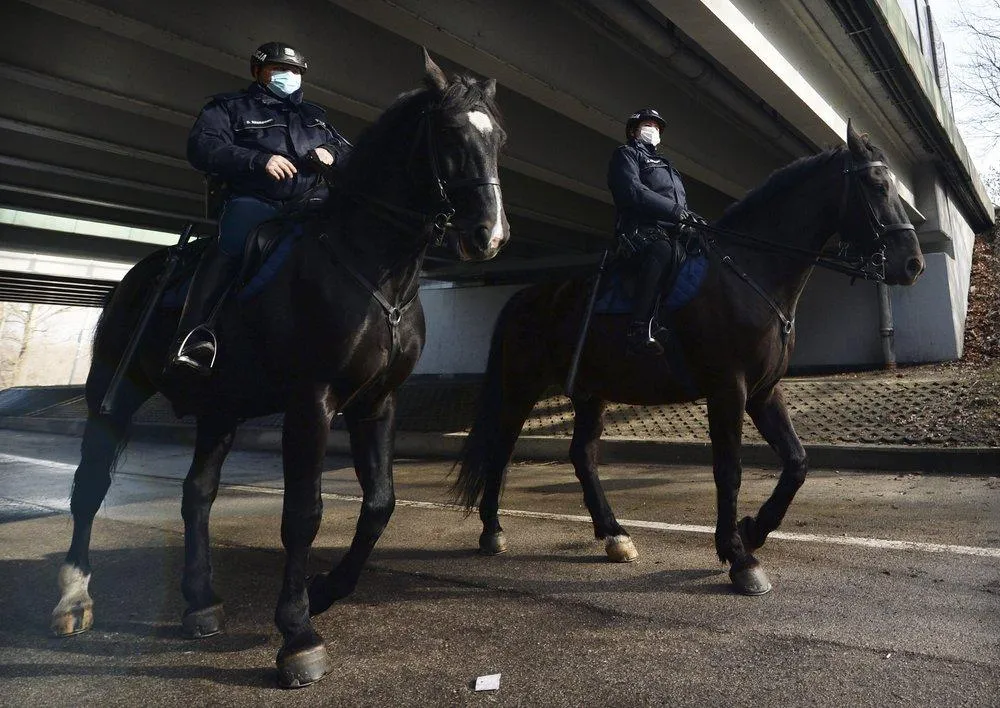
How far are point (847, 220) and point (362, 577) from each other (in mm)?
4044

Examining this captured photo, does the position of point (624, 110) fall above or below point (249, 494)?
above

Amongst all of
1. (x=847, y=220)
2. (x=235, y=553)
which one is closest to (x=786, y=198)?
(x=847, y=220)

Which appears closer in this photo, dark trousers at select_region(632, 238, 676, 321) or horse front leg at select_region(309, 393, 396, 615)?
horse front leg at select_region(309, 393, 396, 615)

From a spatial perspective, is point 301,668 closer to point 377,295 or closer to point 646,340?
point 377,295

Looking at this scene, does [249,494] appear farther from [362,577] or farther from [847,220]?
[847,220]

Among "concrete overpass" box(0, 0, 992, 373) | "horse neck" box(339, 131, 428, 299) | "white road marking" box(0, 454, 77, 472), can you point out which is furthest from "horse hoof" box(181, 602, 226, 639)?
"white road marking" box(0, 454, 77, 472)

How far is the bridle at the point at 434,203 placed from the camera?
2.97 m

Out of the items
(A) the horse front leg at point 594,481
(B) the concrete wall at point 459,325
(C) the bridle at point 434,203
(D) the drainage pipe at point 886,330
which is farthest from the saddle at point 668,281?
(B) the concrete wall at point 459,325

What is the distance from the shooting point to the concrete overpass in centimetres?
733

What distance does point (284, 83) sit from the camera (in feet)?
12.3

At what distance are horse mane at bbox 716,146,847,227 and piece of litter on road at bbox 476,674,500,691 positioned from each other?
3456 millimetres

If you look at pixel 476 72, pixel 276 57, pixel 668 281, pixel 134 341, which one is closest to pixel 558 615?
pixel 668 281

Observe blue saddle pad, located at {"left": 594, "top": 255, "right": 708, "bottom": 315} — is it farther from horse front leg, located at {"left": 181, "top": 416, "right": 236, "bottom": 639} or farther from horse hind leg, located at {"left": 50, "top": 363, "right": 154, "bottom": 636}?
horse hind leg, located at {"left": 50, "top": 363, "right": 154, "bottom": 636}

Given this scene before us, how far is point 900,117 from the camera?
11938 millimetres
